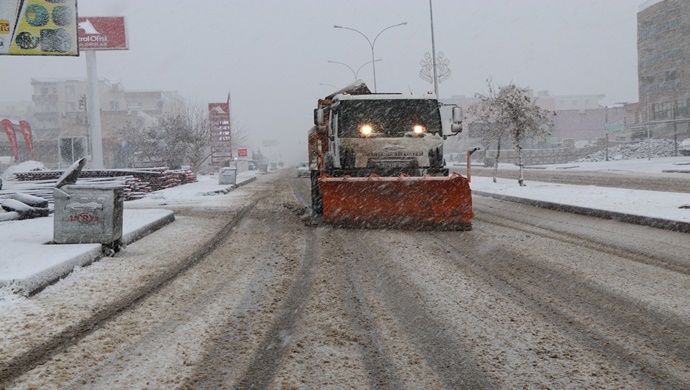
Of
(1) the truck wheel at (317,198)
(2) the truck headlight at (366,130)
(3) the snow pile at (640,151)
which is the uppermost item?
(2) the truck headlight at (366,130)

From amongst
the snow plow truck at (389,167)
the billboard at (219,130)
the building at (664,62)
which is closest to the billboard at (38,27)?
the snow plow truck at (389,167)

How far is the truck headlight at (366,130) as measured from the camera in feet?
39.2

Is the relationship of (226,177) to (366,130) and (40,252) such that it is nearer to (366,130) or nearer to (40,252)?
(366,130)

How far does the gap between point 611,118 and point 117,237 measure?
13485 cm

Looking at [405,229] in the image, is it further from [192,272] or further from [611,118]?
[611,118]

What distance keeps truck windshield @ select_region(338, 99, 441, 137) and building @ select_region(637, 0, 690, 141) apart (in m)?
55.2

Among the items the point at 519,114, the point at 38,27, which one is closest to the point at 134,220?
the point at 38,27

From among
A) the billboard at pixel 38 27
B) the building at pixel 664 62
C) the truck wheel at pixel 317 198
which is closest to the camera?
the truck wheel at pixel 317 198

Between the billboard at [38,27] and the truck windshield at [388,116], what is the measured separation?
29.5 ft

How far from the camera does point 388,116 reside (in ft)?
39.9

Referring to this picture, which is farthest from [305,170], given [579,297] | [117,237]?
[579,297]

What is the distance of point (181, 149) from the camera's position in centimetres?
4378

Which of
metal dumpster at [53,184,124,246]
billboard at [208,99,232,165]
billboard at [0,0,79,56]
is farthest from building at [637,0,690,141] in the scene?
metal dumpster at [53,184,124,246]

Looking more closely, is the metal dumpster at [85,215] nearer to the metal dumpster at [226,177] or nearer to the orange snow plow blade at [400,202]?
the orange snow plow blade at [400,202]
